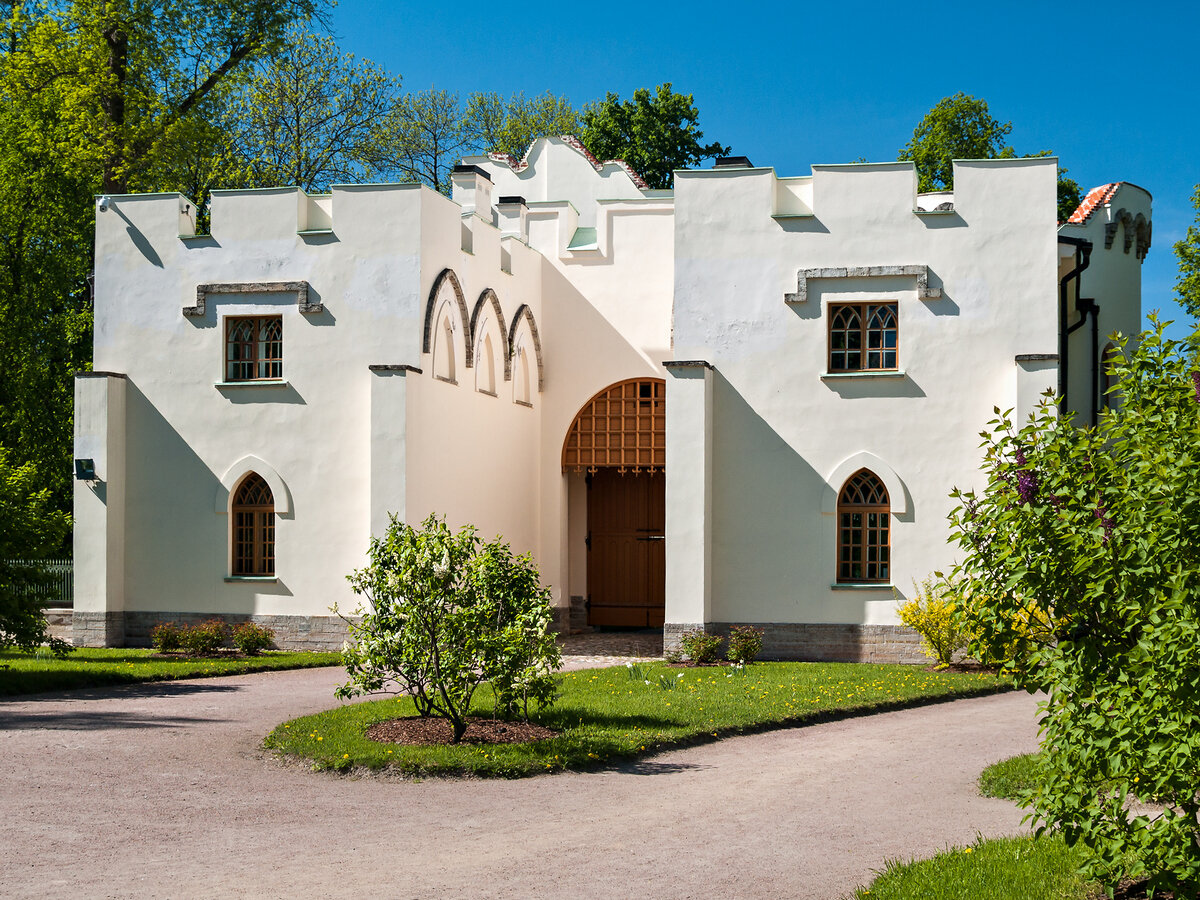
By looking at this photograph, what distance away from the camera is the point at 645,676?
49.4 feet

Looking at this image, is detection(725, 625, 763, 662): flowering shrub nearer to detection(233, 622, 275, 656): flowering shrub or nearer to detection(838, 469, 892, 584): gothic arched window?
detection(838, 469, 892, 584): gothic arched window

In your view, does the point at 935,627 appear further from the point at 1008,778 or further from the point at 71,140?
the point at 71,140

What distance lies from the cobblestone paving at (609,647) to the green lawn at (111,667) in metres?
3.58

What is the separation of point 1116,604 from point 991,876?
5.80 feet

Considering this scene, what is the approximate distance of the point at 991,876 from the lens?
253 inches

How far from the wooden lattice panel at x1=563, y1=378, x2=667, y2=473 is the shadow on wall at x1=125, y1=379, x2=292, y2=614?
6.12 m

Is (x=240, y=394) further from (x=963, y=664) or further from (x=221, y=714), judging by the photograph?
(x=963, y=664)

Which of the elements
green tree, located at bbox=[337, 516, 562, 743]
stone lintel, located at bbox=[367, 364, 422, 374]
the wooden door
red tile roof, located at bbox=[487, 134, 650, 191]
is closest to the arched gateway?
the wooden door

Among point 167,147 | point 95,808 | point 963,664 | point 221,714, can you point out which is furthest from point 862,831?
point 167,147

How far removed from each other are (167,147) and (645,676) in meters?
19.2

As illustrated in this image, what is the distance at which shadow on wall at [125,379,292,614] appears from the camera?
19031 mm

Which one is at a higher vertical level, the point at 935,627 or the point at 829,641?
the point at 935,627

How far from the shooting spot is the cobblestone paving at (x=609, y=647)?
58.6ft

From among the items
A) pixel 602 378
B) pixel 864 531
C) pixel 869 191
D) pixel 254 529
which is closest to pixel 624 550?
pixel 602 378
